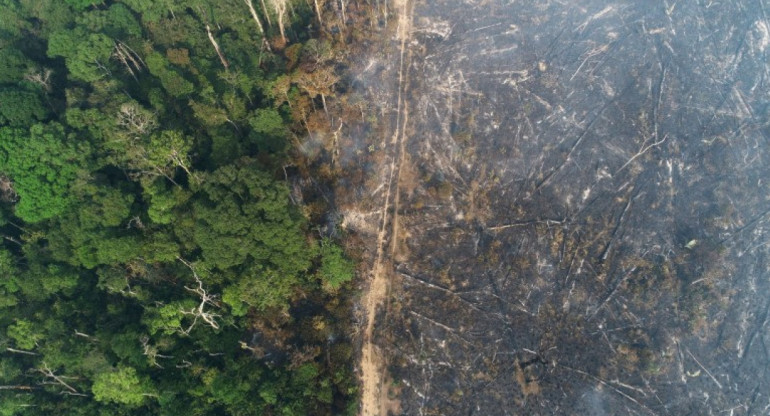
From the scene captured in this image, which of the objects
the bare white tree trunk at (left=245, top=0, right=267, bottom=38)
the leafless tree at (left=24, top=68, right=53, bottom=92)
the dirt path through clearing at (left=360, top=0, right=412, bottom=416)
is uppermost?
the bare white tree trunk at (left=245, top=0, right=267, bottom=38)

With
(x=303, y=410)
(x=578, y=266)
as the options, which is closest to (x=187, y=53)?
(x=303, y=410)

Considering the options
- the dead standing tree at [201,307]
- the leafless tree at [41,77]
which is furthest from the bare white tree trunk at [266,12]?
the dead standing tree at [201,307]

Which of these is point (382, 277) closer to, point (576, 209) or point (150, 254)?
point (150, 254)

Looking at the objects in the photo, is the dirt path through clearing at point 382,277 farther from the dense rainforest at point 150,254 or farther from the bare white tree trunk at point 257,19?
the bare white tree trunk at point 257,19

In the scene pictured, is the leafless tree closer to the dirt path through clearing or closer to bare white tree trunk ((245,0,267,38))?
bare white tree trunk ((245,0,267,38))

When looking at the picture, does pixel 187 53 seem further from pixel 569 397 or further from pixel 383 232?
→ pixel 569 397

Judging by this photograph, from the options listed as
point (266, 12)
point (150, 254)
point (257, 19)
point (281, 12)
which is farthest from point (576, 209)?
point (150, 254)

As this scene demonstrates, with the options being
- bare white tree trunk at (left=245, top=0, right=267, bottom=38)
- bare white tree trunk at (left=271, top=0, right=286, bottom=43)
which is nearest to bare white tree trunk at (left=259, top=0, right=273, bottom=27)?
bare white tree trunk at (left=245, top=0, right=267, bottom=38)
